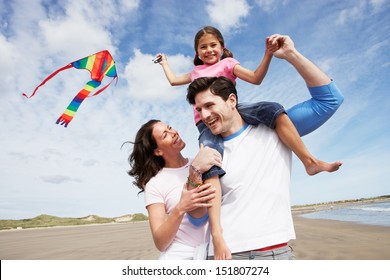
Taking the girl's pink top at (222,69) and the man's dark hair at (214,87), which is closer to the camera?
the man's dark hair at (214,87)

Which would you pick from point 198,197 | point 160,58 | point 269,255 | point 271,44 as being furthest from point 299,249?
point 271,44

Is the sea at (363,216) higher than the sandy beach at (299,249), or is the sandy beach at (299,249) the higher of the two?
the sea at (363,216)

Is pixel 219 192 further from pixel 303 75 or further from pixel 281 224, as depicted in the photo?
pixel 303 75

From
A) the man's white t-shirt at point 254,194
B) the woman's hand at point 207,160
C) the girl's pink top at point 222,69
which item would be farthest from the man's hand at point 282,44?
the girl's pink top at point 222,69

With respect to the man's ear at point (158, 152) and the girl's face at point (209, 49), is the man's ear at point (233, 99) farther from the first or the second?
the girl's face at point (209, 49)

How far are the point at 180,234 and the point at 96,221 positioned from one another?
24195mm

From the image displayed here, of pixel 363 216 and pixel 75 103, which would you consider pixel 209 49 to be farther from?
pixel 363 216

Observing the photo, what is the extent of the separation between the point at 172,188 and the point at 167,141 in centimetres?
39

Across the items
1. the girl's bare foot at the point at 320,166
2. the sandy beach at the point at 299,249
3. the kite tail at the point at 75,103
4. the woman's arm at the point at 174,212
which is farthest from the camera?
the sandy beach at the point at 299,249

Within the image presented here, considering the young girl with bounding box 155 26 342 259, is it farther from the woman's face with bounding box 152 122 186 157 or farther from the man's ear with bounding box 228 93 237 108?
the woman's face with bounding box 152 122 186 157

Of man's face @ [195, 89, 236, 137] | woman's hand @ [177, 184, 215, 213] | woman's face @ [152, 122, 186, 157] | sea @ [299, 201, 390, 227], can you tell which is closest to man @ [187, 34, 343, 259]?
man's face @ [195, 89, 236, 137]

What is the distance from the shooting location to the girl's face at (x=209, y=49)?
3645mm

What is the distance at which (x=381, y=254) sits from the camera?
652 cm

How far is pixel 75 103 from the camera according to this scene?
4.45 meters
